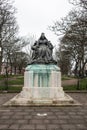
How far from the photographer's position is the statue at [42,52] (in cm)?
1102

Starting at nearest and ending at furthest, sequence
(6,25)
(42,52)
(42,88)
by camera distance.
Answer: (42,88) < (42,52) < (6,25)

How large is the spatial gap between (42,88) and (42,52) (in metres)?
2.10

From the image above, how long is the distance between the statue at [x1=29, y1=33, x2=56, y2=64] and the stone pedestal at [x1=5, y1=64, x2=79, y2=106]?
0.33 metres

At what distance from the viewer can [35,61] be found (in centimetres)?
1100

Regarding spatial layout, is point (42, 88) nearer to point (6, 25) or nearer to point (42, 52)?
point (42, 52)

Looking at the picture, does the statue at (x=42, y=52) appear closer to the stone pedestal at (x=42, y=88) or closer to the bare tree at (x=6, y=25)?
the stone pedestal at (x=42, y=88)

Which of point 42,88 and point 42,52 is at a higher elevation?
point 42,52

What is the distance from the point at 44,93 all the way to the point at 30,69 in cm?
143

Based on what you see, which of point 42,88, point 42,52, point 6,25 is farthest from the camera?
point 6,25

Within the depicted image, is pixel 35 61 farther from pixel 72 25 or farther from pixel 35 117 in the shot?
pixel 72 25

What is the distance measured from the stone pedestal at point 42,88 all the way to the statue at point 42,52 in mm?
331

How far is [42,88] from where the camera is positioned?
10.3 m

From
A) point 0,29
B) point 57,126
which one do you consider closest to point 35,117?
point 57,126

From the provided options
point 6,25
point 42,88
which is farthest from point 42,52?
point 6,25
